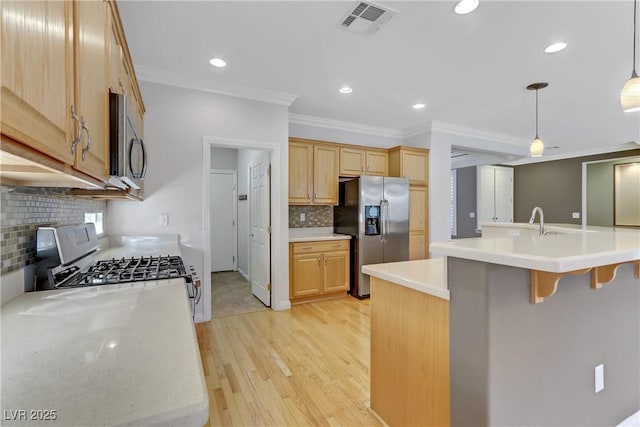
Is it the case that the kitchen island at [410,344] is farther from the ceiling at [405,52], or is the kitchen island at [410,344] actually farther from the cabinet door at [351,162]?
the cabinet door at [351,162]

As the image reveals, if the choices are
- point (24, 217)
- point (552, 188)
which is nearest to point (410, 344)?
point (24, 217)

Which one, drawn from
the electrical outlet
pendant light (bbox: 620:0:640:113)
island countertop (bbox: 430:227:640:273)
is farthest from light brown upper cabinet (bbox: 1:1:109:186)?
pendant light (bbox: 620:0:640:113)

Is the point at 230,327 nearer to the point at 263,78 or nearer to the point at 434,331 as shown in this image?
the point at 434,331

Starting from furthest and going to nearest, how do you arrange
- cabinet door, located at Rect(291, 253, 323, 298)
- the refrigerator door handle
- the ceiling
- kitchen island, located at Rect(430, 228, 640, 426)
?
the refrigerator door handle
cabinet door, located at Rect(291, 253, 323, 298)
the ceiling
kitchen island, located at Rect(430, 228, 640, 426)

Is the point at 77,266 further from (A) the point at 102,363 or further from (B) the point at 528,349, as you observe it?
(B) the point at 528,349

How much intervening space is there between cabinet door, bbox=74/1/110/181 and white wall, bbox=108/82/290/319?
1945 millimetres

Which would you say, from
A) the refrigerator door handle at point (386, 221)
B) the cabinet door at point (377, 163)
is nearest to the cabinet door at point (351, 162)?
the cabinet door at point (377, 163)

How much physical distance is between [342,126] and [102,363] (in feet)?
14.9

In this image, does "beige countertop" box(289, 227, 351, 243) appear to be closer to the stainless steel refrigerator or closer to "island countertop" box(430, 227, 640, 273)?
the stainless steel refrigerator

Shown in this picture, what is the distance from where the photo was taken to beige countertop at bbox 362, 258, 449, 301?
138 cm

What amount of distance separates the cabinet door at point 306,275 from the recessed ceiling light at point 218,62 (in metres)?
2.28

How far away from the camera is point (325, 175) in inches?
168

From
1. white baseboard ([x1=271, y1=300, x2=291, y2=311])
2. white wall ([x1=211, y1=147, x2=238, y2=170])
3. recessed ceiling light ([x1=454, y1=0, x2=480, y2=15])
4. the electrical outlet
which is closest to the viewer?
the electrical outlet

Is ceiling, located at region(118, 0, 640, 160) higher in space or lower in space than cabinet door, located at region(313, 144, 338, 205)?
higher
